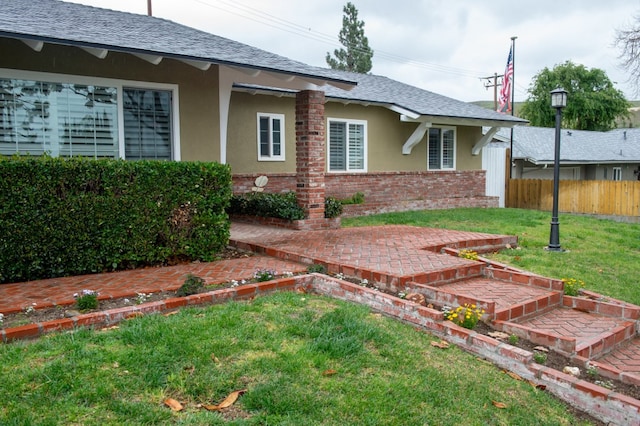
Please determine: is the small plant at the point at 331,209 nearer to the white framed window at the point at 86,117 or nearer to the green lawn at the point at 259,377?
the white framed window at the point at 86,117

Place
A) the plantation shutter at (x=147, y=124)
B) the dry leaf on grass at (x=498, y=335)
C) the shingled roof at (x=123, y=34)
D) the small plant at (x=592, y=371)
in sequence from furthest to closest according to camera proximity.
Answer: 1. the plantation shutter at (x=147, y=124)
2. the shingled roof at (x=123, y=34)
3. the dry leaf on grass at (x=498, y=335)
4. the small plant at (x=592, y=371)

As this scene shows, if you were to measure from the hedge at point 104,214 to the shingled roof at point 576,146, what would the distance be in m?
18.4

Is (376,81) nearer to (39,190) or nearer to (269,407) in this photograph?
(39,190)

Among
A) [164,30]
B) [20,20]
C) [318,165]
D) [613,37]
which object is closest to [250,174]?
[318,165]

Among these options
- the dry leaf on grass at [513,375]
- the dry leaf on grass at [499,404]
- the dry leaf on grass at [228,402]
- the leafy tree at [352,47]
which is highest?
the leafy tree at [352,47]

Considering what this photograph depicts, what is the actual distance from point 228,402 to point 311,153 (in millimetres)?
7152

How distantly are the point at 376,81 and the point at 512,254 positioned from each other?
37.7ft

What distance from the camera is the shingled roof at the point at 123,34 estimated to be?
642cm

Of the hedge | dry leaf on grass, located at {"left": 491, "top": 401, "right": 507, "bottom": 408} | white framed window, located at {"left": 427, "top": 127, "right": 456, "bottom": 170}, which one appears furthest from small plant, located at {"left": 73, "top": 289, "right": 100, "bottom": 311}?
white framed window, located at {"left": 427, "top": 127, "right": 456, "bottom": 170}

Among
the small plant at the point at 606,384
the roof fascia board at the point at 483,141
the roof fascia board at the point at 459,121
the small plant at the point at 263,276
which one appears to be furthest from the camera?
the roof fascia board at the point at 483,141

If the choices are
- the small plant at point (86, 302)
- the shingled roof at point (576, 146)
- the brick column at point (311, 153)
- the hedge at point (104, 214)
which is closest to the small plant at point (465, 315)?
the small plant at point (86, 302)

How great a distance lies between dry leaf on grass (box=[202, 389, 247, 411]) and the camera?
9.70 ft

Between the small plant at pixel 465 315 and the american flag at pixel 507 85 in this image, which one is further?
the american flag at pixel 507 85

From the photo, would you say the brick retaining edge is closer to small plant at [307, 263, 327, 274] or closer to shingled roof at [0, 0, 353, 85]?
small plant at [307, 263, 327, 274]
